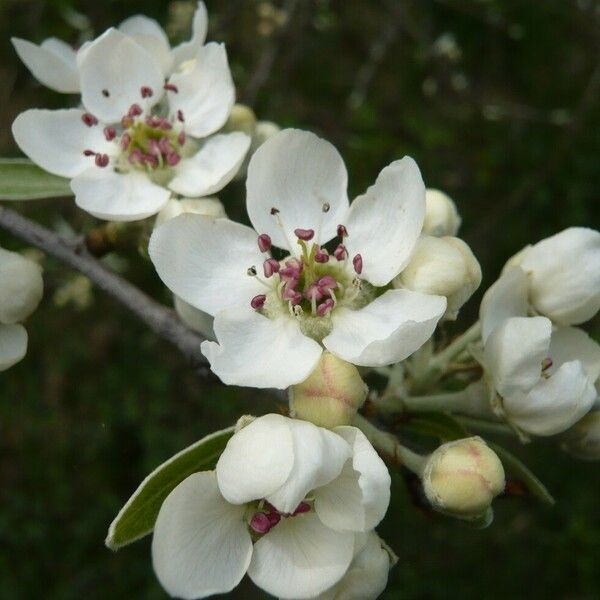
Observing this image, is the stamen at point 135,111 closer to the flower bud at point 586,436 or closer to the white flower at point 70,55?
the white flower at point 70,55

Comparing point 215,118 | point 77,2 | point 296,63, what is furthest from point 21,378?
point 215,118

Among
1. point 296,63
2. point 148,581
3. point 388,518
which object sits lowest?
point 148,581

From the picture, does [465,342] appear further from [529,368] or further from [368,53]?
[368,53]

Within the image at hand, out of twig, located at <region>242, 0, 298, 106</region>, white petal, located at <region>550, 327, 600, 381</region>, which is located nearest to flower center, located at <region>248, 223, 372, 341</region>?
white petal, located at <region>550, 327, 600, 381</region>

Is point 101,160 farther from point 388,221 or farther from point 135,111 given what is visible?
point 388,221

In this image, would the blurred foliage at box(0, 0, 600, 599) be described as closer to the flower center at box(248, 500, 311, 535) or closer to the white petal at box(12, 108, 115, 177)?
the white petal at box(12, 108, 115, 177)

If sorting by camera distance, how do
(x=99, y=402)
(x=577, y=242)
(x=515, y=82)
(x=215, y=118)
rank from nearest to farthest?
(x=577, y=242) < (x=215, y=118) < (x=99, y=402) < (x=515, y=82)

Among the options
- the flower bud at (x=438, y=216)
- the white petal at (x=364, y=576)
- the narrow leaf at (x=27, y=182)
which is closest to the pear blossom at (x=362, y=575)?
the white petal at (x=364, y=576)
